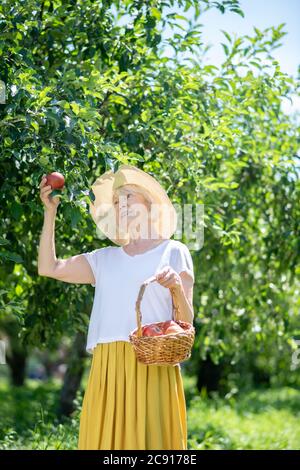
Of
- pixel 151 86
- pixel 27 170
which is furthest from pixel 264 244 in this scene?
pixel 27 170

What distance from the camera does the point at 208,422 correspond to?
332 inches

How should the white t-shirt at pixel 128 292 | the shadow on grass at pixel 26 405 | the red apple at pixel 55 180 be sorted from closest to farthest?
the white t-shirt at pixel 128 292
the red apple at pixel 55 180
the shadow on grass at pixel 26 405

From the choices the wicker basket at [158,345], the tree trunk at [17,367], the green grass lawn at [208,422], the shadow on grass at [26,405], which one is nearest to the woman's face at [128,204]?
the wicker basket at [158,345]

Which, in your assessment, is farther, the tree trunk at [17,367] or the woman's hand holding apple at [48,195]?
the tree trunk at [17,367]

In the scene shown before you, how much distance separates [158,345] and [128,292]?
34 cm

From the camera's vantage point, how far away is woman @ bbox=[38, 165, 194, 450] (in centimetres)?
326

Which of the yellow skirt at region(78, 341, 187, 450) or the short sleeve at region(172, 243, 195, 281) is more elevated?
the short sleeve at region(172, 243, 195, 281)

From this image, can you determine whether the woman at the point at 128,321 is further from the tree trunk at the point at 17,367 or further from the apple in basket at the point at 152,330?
the tree trunk at the point at 17,367

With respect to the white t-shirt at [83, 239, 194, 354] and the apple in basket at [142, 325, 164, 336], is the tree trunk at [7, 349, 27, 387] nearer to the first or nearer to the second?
the white t-shirt at [83, 239, 194, 354]

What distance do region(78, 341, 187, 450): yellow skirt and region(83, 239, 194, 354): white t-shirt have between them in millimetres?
70

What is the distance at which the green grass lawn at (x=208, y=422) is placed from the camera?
226 inches

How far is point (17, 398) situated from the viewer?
11.4 meters
